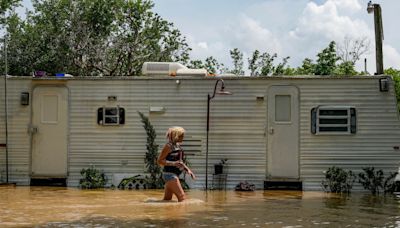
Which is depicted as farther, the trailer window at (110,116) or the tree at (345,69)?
the tree at (345,69)

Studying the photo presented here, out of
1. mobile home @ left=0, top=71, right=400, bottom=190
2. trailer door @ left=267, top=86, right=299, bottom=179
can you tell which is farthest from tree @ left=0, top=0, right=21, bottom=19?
trailer door @ left=267, top=86, right=299, bottom=179

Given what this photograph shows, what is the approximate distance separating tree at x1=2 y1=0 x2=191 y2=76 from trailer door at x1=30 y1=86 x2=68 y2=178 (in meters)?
14.6

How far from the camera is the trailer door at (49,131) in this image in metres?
13.6

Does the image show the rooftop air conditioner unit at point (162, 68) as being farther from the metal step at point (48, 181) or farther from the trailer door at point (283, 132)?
the metal step at point (48, 181)

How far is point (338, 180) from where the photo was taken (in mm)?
12742

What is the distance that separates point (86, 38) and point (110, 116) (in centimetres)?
1565

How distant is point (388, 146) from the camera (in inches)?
507

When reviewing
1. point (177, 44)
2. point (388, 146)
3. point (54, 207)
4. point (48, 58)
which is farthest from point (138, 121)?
point (177, 44)

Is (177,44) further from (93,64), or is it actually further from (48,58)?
(48,58)

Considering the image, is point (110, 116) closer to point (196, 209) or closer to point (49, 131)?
point (49, 131)

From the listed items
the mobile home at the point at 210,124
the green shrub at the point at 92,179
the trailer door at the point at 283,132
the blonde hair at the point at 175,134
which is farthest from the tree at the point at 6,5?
the blonde hair at the point at 175,134

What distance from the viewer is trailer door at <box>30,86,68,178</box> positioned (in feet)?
44.6

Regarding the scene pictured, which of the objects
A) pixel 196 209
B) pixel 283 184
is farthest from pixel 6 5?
pixel 196 209

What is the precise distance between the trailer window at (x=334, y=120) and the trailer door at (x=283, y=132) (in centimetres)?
42
